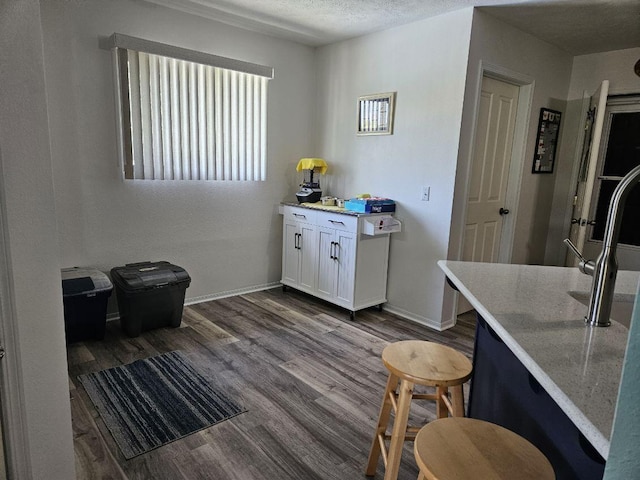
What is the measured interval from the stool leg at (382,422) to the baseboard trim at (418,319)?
5.92 feet

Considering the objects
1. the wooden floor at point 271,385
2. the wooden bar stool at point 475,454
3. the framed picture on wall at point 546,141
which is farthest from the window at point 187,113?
the wooden bar stool at point 475,454

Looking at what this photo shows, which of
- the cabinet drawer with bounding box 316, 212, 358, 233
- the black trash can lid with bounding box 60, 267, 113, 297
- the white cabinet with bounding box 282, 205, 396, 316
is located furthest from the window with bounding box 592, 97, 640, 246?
the black trash can lid with bounding box 60, 267, 113, 297

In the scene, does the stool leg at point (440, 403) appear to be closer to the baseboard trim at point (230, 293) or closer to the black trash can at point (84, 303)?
the black trash can at point (84, 303)

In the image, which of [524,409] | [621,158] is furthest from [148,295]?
[621,158]

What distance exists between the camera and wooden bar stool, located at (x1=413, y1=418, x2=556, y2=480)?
3.08 feet

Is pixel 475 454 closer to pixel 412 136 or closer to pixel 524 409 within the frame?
pixel 524 409

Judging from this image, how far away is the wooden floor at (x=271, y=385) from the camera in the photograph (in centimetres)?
183

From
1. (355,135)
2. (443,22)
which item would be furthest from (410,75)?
(355,135)

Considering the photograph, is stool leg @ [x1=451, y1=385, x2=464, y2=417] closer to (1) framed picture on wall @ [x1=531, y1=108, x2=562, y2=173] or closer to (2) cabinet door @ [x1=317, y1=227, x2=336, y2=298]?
(2) cabinet door @ [x1=317, y1=227, x2=336, y2=298]

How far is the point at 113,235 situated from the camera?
128 inches

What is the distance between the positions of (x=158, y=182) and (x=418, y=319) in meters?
2.50

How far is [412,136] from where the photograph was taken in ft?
11.4

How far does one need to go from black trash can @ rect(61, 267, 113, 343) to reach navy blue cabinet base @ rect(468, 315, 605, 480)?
2.46 m

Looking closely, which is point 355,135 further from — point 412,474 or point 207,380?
point 412,474
